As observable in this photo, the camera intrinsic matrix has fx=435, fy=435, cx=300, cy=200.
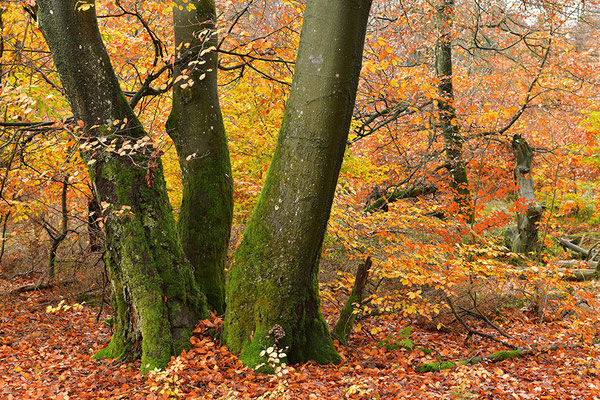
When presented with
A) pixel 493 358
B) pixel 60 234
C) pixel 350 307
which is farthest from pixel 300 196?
pixel 60 234

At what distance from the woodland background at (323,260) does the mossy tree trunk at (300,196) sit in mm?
427

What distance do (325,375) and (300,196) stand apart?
5.80 ft

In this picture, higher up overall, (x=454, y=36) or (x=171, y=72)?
(x=454, y=36)

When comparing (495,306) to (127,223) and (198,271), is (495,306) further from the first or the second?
(127,223)

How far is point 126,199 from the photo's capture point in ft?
15.0

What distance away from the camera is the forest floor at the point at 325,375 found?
3.79 meters

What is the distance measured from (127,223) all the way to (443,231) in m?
5.51

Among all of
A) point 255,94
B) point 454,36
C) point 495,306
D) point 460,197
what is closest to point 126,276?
point 255,94

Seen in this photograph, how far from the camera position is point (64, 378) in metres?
4.55

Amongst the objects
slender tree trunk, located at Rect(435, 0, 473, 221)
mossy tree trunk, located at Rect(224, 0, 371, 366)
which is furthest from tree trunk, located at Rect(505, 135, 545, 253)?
mossy tree trunk, located at Rect(224, 0, 371, 366)

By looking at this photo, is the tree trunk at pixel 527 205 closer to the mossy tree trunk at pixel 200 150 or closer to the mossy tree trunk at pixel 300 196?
the mossy tree trunk at pixel 300 196

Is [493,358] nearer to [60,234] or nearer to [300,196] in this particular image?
[300,196]

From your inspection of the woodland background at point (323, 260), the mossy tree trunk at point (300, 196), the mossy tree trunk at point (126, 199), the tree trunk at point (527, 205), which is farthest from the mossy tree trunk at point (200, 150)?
the tree trunk at point (527, 205)

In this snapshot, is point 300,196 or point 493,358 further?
point 493,358
